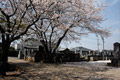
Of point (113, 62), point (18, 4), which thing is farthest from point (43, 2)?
point (113, 62)

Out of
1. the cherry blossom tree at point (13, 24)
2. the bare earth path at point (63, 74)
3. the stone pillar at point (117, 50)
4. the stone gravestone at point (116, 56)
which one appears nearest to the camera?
the bare earth path at point (63, 74)

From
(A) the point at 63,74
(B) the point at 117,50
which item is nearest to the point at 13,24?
(A) the point at 63,74

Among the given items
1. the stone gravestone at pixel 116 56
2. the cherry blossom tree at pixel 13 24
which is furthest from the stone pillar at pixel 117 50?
the cherry blossom tree at pixel 13 24

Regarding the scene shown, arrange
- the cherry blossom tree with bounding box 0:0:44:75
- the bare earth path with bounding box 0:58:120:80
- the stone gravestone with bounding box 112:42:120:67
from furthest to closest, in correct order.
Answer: the stone gravestone with bounding box 112:42:120:67 < the cherry blossom tree with bounding box 0:0:44:75 < the bare earth path with bounding box 0:58:120:80

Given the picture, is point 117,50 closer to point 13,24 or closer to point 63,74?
point 63,74

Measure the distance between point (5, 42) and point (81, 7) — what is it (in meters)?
8.04

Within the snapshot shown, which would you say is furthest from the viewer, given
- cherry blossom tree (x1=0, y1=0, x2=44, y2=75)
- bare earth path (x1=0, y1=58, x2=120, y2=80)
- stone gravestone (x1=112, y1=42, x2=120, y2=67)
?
stone gravestone (x1=112, y1=42, x2=120, y2=67)

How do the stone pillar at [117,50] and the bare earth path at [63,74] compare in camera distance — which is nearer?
the bare earth path at [63,74]

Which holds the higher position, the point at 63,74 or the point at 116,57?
the point at 116,57

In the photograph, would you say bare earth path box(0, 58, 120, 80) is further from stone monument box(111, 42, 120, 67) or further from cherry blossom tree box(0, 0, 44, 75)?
stone monument box(111, 42, 120, 67)

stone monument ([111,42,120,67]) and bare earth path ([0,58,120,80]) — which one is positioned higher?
stone monument ([111,42,120,67])

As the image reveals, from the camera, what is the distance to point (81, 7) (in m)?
11.6

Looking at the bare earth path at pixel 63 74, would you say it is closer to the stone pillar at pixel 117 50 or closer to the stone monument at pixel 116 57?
→ the stone monument at pixel 116 57

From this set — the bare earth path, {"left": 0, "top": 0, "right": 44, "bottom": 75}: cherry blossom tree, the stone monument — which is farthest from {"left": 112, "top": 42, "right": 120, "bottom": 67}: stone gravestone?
{"left": 0, "top": 0, "right": 44, "bottom": 75}: cherry blossom tree
